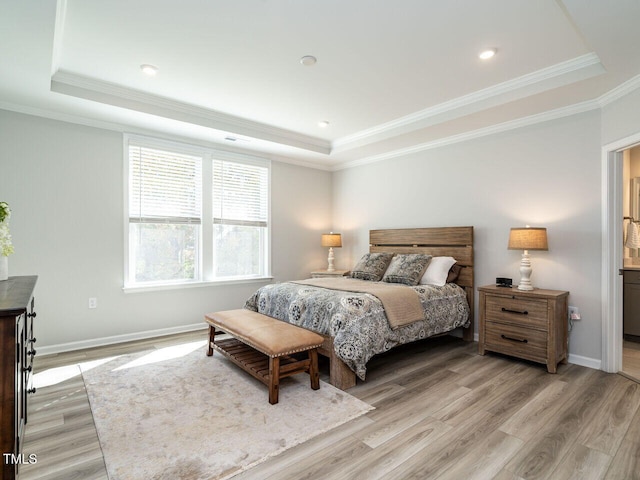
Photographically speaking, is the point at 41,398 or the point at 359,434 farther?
the point at 41,398

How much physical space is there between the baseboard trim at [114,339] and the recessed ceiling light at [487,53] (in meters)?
4.47

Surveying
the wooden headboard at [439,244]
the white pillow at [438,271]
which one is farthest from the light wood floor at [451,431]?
Result: the wooden headboard at [439,244]

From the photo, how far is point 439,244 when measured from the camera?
15.0ft

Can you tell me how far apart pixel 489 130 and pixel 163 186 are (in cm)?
411

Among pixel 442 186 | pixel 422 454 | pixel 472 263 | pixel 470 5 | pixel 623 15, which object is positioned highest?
pixel 470 5

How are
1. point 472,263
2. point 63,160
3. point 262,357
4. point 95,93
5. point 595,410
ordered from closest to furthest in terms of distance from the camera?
point 595,410
point 262,357
point 95,93
point 63,160
point 472,263

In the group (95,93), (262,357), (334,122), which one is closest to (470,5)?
(334,122)

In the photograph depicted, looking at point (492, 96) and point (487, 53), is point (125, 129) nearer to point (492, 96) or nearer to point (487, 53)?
point (487, 53)

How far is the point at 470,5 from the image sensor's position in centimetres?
221

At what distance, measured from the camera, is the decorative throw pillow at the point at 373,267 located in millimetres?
4441

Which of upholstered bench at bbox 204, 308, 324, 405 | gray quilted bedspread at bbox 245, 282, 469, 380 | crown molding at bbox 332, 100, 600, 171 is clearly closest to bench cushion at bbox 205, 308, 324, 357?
upholstered bench at bbox 204, 308, 324, 405

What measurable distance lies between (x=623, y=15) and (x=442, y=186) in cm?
265

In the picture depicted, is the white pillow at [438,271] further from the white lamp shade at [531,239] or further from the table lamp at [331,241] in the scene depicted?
the table lamp at [331,241]

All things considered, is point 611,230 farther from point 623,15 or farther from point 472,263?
point 623,15
